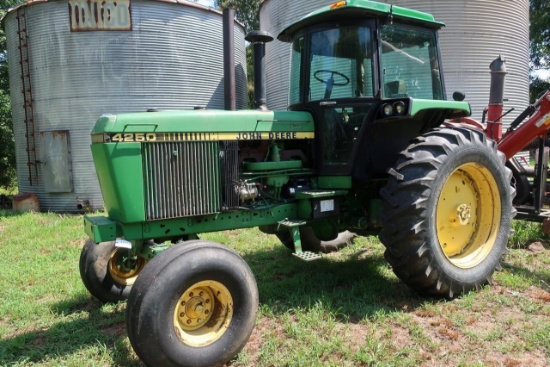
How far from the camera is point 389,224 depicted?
3559mm

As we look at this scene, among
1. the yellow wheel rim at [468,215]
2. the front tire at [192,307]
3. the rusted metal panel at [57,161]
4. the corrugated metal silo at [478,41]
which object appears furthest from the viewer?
the rusted metal panel at [57,161]

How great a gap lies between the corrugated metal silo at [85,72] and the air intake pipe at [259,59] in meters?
5.98

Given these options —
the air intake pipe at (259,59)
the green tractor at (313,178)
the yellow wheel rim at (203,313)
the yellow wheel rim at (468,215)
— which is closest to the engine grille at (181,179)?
the green tractor at (313,178)

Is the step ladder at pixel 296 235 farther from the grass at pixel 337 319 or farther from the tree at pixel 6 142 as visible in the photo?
the tree at pixel 6 142

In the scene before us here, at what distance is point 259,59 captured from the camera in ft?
14.6

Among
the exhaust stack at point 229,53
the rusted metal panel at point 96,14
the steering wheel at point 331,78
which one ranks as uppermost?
the rusted metal panel at point 96,14

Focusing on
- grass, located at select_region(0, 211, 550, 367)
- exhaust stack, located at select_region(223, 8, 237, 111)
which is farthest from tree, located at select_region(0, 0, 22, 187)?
exhaust stack, located at select_region(223, 8, 237, 111)

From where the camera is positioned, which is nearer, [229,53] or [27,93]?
[229,53]

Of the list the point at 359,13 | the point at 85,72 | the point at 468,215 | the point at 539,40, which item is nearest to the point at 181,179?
the point at 359,13

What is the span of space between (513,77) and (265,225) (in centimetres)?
869

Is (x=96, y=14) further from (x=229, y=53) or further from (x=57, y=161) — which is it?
(x=229, y=53)

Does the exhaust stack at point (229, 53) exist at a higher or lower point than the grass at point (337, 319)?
higher

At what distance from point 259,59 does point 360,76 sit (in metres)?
1.08

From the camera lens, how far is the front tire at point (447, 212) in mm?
3529
